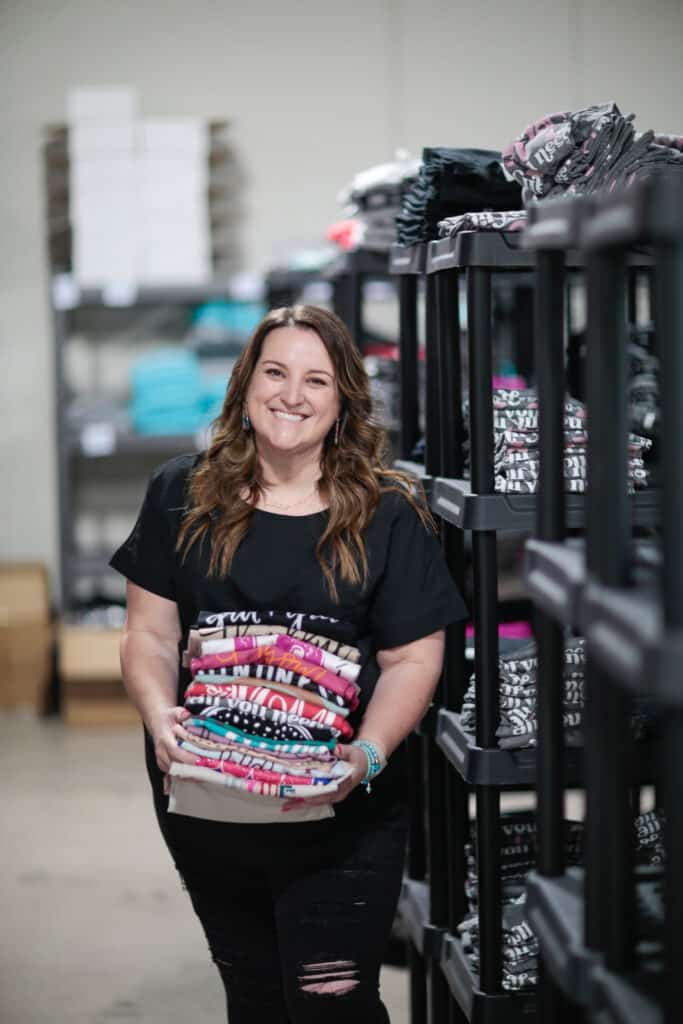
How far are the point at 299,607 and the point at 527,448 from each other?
55 cm

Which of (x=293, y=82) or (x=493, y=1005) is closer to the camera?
(x=493, y=1005)

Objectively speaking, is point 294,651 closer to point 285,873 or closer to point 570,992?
point 285,873

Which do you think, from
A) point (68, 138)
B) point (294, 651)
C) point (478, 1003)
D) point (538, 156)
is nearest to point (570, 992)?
point (294, 651)

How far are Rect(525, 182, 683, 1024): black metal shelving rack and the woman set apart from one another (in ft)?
1.82

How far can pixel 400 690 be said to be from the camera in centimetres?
235

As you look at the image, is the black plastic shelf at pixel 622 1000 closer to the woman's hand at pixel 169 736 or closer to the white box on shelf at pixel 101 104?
the woman's hand at pixel 169 736

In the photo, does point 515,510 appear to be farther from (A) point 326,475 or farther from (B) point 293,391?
(B) point 293,391

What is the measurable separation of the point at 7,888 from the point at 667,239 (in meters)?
3.49

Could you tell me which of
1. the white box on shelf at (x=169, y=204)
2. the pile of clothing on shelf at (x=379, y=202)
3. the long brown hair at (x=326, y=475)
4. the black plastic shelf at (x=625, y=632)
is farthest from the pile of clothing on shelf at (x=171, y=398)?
the black plastic shelf at (x=625, y=632)

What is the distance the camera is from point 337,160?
6.40 meters

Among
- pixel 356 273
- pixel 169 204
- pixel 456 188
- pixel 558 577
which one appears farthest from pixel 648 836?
pixel 169 204

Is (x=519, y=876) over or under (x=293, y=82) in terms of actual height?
under

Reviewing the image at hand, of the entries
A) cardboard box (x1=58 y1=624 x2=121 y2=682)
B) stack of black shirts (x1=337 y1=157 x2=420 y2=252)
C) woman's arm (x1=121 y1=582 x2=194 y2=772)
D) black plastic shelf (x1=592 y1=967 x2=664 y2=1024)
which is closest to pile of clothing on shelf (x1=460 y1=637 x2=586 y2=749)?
woman's arm (x1=121 y1=582 x2=194 y2=772)

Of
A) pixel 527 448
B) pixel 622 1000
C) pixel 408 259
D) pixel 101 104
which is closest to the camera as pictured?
pixel 622 1000
